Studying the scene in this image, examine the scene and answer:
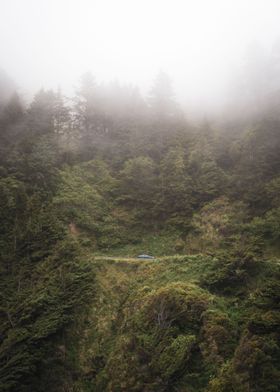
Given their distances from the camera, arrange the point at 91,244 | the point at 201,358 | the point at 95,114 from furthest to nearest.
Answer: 1. the point at 95,114
2. the point at 91,244
3. the point at 201,358

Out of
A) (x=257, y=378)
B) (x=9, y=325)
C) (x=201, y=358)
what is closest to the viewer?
(x=257, y=378)

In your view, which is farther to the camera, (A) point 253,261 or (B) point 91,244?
(B) point 91,244

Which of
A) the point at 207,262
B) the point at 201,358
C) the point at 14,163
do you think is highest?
the point at 14,163

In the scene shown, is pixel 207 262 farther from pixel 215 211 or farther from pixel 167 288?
pixel 215 211

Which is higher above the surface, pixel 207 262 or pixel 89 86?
pixel 89 86

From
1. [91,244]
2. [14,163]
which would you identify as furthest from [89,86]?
[91,244]

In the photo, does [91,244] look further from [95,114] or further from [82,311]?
[95,114]

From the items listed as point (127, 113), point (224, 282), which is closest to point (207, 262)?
point (224, 282)
